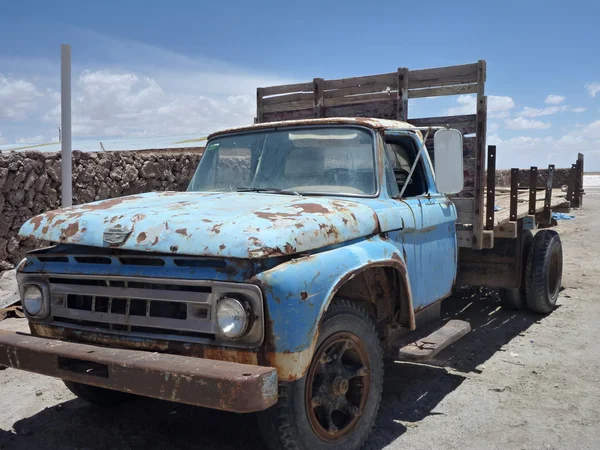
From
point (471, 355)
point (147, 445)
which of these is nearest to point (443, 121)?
point (471, 355)

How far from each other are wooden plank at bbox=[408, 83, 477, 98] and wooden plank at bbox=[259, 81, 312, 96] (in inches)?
46.1

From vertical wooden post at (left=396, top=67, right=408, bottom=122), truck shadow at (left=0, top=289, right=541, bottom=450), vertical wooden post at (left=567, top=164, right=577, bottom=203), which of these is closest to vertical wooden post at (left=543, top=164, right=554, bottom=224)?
vertical wooden post at (left=567, top=164, right=577, bottom=203)

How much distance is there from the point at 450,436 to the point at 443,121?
2935mm

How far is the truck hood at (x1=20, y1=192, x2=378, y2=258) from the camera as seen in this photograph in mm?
2713

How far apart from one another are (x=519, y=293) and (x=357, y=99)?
2.85 meters

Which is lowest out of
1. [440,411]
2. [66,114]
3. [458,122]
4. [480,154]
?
[440,411]

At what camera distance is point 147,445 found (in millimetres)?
3484

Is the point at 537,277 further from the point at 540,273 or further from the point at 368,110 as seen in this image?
the point at 368,110

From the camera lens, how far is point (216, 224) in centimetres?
283

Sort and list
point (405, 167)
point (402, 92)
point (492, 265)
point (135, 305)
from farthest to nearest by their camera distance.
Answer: point (492, 265), point (402, 92), point (405, 167), point (135, 305)

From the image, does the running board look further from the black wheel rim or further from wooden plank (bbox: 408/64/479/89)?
wooden plank (bbox: 408/64/479/89)

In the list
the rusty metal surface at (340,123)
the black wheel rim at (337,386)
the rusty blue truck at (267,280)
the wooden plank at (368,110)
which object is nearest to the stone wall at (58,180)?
the wooden plank at (368,110)

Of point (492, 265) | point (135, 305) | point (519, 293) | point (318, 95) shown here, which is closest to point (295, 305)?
point (135, 305)

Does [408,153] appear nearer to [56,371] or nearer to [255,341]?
[255,341]
